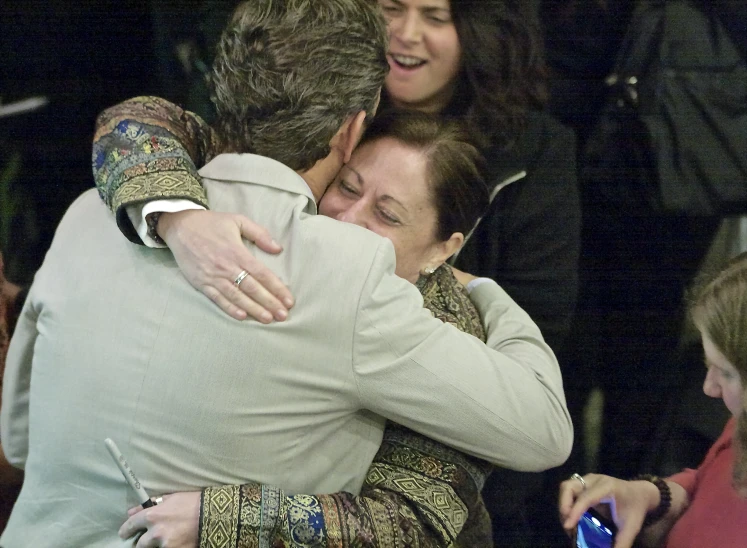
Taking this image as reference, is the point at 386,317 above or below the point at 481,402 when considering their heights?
above

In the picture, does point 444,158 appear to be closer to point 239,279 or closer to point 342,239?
point 342,239

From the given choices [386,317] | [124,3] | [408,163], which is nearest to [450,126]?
[408,163]

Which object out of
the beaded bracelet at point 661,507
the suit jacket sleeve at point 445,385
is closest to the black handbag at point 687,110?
the beaded bracelet at point 661,507

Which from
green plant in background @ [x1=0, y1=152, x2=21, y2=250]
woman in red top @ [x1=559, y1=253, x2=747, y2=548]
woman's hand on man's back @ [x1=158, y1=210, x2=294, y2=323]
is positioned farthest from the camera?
green plant in background @ [x1=0, y1=152, x2=21, y2=250]

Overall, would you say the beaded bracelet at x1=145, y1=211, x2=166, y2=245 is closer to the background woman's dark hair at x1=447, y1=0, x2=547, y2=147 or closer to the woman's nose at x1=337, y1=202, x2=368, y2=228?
the woman's nose at x1=337, y1=202, x2=368, y2=228

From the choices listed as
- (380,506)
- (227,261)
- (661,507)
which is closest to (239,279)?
(227,261)

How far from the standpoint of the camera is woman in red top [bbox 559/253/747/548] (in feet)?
4.18

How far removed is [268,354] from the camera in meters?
1.17

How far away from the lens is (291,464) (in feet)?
4.12

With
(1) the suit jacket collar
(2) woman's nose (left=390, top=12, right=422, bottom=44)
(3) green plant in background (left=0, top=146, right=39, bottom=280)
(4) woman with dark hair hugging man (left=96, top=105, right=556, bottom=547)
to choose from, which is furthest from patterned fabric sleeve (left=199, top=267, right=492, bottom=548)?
(3) green plant in background (left=0, top=146, right=39, bottom=280)

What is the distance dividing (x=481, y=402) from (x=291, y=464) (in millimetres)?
298

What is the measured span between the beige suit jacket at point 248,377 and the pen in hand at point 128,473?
12 mm

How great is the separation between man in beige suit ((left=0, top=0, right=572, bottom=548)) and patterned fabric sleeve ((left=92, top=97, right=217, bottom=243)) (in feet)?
0.16

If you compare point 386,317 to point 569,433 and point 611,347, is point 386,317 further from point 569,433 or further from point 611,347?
point 611,347
